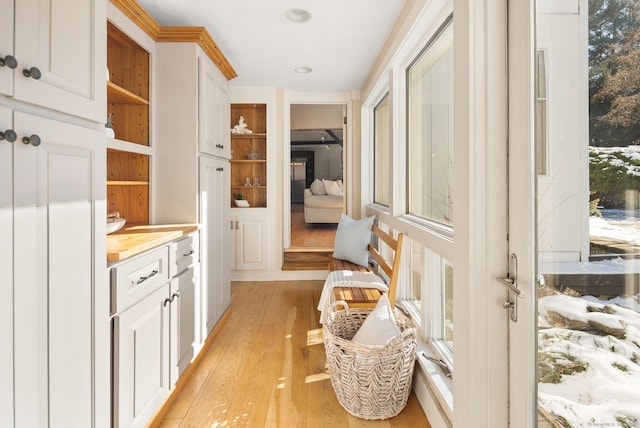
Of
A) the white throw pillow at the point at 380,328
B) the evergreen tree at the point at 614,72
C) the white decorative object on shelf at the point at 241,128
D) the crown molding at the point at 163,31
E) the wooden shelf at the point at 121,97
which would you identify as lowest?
the white throw pillow at the point at 380,328

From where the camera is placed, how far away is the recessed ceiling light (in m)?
Result: 2.44

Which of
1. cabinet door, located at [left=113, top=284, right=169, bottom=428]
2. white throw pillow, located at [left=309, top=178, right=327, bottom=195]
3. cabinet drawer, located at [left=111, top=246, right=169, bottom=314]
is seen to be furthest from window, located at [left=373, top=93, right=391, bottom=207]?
white throw pillow, located at [left=309, top=178, right=327, bottom=195]

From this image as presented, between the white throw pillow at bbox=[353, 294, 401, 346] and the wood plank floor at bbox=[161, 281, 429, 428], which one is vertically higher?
the white throw pillow at bbox=[353, 294, 401, 346]

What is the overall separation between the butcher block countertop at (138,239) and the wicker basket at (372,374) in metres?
1.02

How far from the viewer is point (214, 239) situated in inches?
112

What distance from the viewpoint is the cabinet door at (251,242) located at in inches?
176

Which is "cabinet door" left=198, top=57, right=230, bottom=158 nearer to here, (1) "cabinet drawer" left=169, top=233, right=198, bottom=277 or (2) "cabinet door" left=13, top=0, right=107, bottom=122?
(1) "cabinet drawer" left=169, top=233, right=198, bottom=277

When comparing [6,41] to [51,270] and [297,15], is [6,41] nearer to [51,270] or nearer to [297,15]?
[51,270]

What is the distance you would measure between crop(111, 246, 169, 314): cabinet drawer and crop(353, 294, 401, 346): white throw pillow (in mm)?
1109

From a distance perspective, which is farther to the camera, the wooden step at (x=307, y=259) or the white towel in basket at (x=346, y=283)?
the wooden step at (x=307, y=259)

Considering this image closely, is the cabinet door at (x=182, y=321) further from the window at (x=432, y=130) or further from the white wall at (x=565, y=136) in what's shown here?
the white wall at (x=565, y=136)

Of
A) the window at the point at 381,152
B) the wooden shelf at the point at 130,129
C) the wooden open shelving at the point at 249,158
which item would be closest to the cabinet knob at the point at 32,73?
the wooden shelf at the point at 130,129

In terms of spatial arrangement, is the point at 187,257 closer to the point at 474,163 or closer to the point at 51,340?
the point at 51,340

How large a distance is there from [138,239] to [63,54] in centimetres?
89
